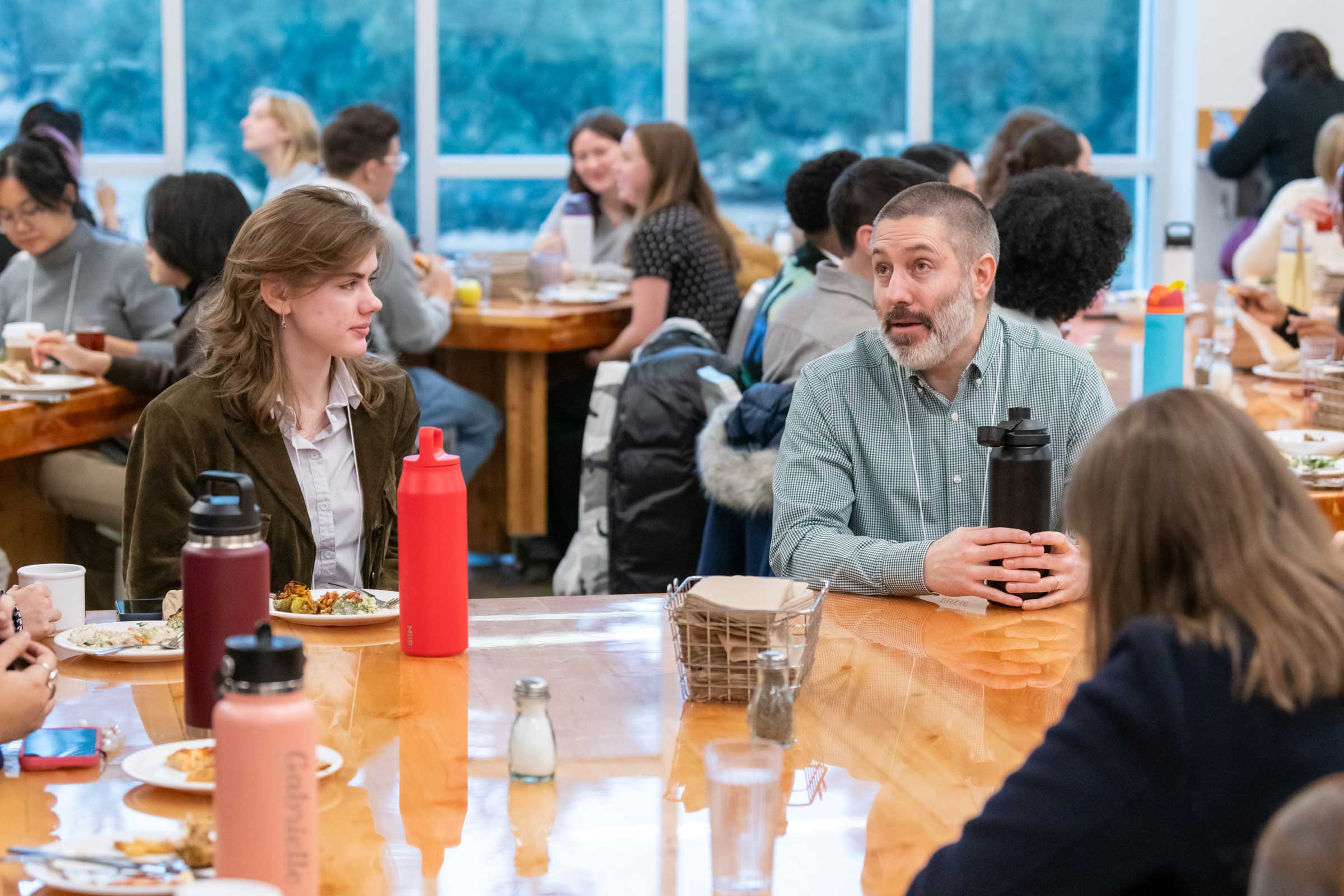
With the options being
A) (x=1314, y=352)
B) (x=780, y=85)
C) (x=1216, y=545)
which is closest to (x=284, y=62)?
(x=780, y=85)

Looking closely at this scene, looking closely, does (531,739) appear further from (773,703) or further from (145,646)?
(145,646)

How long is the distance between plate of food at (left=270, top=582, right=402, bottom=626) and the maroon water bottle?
1.44 ft

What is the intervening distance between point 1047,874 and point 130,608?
1.33 meters

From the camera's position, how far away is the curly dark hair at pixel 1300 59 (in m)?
6.59

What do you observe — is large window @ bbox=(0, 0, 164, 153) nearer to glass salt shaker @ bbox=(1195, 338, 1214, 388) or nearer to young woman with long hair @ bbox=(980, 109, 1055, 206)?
young woman with long hair @ bbox=(980, 109, 1055, 206)

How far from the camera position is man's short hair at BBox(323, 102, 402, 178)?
4957mm

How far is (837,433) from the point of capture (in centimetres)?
229

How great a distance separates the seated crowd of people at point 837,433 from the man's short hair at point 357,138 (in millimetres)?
14

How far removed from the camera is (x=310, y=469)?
2.26 m

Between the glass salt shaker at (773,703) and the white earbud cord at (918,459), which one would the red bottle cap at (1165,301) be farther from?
the glass salt shaker at (773,703)

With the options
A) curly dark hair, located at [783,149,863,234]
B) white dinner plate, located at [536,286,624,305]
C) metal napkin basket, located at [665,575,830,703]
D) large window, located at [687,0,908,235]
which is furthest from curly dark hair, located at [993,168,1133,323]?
large window, located at [687,0,908,235]

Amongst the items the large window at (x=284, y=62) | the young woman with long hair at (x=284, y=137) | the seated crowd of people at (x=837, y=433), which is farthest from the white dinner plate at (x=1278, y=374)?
the large window at (x=284, y=62)

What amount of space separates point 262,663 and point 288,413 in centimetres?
124

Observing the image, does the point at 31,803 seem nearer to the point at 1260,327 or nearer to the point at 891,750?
the point at 891,750
